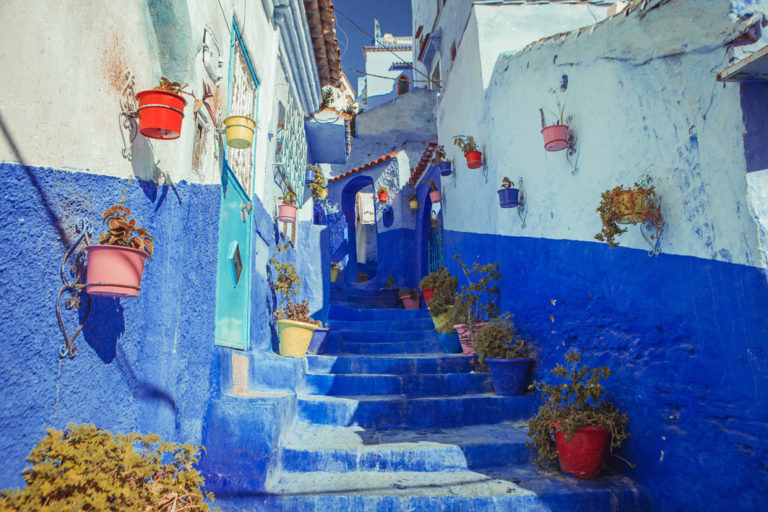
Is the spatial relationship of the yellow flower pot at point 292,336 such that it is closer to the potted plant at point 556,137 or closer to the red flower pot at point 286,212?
the red flower pot at point 286,212

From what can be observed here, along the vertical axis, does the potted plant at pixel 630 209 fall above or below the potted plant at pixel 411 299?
above

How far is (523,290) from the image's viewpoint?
18.7ft

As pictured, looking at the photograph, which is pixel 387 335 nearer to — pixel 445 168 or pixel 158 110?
pixel 445 168

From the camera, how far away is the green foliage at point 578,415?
12.0 ft

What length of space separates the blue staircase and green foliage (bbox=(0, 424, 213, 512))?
1.29 metres

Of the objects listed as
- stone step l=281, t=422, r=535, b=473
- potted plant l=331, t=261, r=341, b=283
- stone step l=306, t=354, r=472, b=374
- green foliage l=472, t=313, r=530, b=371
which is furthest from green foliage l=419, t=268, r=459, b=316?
potted plant l=331, t=261, r=341, b=283

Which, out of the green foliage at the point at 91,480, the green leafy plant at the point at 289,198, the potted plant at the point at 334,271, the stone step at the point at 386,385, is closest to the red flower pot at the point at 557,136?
the stone step at the point at 386,385

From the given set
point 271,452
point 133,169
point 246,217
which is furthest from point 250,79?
point 271,452

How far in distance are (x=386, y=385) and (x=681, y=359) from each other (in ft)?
9.63

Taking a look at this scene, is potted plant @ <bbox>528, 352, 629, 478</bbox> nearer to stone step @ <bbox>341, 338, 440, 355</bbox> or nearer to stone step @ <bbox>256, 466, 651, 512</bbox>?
stone step @ <bbox>256, 466, 651, 512</bbox>

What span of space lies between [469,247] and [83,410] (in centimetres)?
614

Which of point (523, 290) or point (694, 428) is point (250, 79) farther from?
point (694, 428)

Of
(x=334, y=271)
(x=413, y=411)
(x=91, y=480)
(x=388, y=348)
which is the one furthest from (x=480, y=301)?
(x=334, y=271)

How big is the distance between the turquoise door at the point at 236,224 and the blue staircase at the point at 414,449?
104 centimetres
